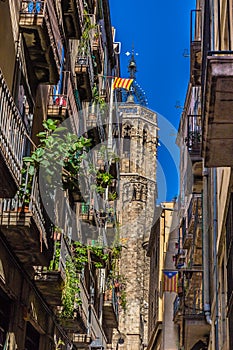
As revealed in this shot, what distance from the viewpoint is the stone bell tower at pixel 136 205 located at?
57.4 metres

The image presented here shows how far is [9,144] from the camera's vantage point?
9055 mm

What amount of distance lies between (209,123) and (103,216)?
1611 cm

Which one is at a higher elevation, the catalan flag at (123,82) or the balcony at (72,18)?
the catalan flag at (123,82)

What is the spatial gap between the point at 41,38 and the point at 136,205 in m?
55.8

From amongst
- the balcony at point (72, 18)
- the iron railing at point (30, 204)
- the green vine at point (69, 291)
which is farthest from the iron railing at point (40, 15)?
the green vine at point (69, 291)

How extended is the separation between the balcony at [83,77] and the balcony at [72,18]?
114cm

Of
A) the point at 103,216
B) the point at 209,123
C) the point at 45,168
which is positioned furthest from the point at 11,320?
the point at 103,216

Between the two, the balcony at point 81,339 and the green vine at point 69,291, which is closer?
the green vine at point 69,291

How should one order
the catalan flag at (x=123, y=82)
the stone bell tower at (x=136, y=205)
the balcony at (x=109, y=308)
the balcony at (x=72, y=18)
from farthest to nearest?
1. the stone bell tower at (x=136, y=205)
2. the catalan flag at (x=123, y=82)
3. the balcony at (x=109, y=308)
4. the balcony at (x=72, y=18)

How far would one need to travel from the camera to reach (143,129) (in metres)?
73.1

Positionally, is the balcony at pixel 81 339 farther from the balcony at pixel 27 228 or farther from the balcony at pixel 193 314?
the balcony at pixel 27 228

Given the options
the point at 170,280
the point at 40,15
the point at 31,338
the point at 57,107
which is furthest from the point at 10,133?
the point at 170,280

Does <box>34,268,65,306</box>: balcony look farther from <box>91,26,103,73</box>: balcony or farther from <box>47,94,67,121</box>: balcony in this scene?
<box>91,26,103,73</box>: balcony

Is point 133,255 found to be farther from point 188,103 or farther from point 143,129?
point 188,103
